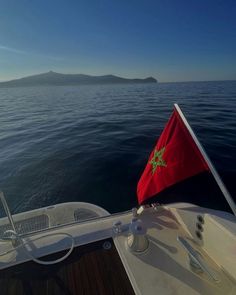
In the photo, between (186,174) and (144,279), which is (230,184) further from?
(144,279)

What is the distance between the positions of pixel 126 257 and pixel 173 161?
131 centimetres

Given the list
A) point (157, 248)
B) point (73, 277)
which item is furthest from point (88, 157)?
point (73, 277)

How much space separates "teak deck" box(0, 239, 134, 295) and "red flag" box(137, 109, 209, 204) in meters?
0.90

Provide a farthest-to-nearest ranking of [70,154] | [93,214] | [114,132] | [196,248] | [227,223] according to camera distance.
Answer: [114,132] < [70,154] < [93,214] < [196,248] < [227,223]

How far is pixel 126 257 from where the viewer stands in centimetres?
220

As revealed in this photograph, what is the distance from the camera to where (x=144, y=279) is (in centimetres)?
198

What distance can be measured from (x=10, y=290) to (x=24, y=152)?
7.28 metres

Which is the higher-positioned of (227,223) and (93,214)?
(227,223)

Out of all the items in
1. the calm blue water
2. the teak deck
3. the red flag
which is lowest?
the calm blue water

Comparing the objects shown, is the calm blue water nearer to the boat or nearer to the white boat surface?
the white boat surface

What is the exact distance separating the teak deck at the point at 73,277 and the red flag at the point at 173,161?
2.95 feet

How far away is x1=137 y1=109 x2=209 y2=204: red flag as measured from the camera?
2447mm

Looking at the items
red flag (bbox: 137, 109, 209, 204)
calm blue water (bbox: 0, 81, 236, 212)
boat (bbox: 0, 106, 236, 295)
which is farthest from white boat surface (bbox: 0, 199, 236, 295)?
calm blue water (bbox: 0, 81, 236, 212)

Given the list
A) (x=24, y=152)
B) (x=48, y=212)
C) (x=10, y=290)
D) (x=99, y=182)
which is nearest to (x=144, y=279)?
(x=10, y=290)
